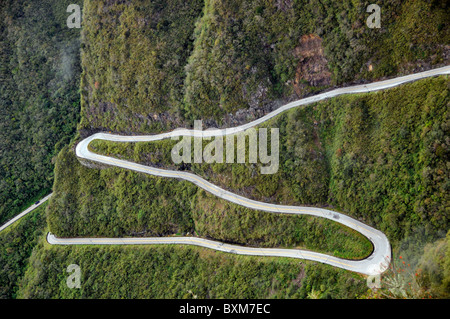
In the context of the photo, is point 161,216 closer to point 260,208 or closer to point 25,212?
point 260,208

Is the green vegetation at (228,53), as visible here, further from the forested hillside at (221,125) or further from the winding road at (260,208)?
the winding road at (260,208)

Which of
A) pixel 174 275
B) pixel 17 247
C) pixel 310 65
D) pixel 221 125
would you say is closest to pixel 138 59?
pixel 221 125

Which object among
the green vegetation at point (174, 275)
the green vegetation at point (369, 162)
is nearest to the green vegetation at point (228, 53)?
the green vegetation at point (369, 162)

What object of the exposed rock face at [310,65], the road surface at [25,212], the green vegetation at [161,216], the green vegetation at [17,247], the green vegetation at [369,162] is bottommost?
the green vegetation at [17,247]

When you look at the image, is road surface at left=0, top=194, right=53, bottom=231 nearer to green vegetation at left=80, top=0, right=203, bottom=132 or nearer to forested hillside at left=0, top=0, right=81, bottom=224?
forested hillside at left=0, top=0, right=81, bottom=224

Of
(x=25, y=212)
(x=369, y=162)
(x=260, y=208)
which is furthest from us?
(x=25, y=212)
